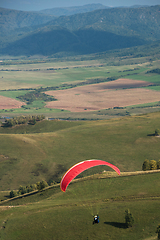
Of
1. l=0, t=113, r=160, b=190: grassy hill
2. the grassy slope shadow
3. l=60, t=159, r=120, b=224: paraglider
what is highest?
l=0, t=113, r=160, b=190: grassy hill

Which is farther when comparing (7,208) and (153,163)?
(153,163)

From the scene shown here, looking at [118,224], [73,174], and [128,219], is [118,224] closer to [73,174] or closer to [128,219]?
[128,219]

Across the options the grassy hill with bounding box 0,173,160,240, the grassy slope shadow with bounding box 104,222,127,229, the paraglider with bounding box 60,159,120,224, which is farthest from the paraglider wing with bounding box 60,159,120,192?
the grassy slope shadow with bounding box 104,222,127,229

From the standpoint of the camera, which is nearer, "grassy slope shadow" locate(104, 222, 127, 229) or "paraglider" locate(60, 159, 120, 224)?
"paraglider" locate(60, 159, 120, 224)

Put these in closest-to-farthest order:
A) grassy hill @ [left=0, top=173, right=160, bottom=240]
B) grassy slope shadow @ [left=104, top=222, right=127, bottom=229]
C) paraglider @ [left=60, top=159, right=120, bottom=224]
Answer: paraglider @ [left=60, top=159, right=120, bottom=224], grassy hill @ [left=0, top=173, right=160, bottom=240], grassy slope shadow @ [left=104, top=222, right=127, bottom=229]

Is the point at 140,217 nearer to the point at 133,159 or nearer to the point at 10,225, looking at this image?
the point at 10,225

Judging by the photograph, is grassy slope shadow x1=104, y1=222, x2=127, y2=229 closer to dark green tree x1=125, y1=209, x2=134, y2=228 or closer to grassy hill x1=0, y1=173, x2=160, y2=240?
grassy hill x1=0, y1=173, x2=160, y2=240

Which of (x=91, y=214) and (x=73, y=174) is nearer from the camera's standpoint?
(x=73, y=174)

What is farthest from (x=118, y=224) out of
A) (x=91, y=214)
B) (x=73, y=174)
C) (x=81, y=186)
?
(x=81, y=186)

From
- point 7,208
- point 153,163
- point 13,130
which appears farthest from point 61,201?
point 13,130

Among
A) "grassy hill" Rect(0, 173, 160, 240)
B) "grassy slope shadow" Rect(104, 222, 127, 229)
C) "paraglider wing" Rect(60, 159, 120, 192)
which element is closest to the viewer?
"paraglider wing" Rect(60, 159, 120, 192)

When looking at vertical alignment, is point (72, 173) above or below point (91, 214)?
above
